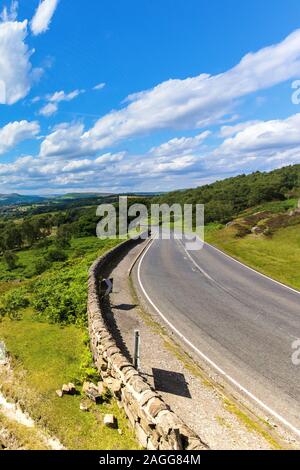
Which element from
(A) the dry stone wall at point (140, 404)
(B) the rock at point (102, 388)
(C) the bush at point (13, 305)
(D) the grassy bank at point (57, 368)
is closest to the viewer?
(A) the dry stone wall at point (140, 404)

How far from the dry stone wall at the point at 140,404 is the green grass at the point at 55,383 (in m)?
0.49

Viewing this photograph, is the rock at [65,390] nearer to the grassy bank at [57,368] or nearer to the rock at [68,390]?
the rock at [68,390]

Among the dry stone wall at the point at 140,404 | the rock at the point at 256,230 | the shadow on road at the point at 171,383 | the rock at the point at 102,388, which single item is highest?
the rock at the point at 256,230

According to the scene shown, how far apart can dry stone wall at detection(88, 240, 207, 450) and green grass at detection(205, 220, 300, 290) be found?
1749 cm

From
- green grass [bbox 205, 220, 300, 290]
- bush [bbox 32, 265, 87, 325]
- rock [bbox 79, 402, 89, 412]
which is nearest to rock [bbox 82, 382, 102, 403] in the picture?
rock [bbox 79, 402, 89, 412]

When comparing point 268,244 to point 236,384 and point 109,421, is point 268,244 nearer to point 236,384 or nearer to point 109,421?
point 236,384

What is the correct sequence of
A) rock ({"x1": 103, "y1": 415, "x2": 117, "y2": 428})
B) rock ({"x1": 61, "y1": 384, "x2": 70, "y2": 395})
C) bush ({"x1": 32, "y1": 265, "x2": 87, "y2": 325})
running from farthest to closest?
bush ({"x1": 32, "y1": 265, "x2": 87, "y2": 325}) < rock ({"x1": 61, "y1": 384, "x2": 70, "y2": 395}) < rock ({"x1": 103, "y1": 415, "x2": 117, "y2": 428})

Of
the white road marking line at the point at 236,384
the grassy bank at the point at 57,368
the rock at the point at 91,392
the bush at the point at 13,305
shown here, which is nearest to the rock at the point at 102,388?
the rock at the point at 91,392

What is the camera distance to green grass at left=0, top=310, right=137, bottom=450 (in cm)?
809

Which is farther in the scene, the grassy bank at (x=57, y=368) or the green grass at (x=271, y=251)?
the green grass at (x=271, y=251)

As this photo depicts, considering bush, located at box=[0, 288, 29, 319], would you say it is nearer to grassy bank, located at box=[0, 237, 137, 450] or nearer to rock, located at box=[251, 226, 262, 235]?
grassy bank, located at box=[0, 237, 137, 450]

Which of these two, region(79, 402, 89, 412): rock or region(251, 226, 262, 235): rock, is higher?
region(251, 226, 262, 235): rock

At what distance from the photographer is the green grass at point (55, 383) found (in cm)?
809

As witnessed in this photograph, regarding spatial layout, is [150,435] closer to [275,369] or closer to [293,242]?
[275,369]
